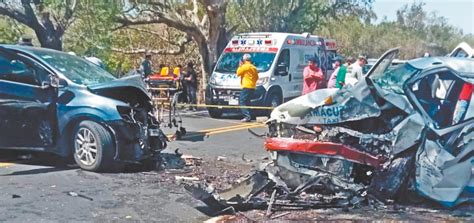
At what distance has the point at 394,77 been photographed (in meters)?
7.81

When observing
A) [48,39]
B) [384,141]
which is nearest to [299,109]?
[384,141]

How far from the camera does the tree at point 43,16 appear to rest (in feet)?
62.4

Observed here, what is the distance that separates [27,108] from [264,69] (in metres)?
9.57

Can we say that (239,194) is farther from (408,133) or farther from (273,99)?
(273,99)

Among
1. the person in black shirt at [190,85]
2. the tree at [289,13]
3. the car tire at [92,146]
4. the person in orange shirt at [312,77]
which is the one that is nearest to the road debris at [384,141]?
the car tire at [92,146]

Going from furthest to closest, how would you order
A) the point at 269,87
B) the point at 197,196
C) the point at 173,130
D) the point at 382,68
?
the point at 269,87, the point at 173,130, the point at 382,68, the point at 197,196

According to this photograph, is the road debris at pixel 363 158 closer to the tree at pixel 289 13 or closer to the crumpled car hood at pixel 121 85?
the crumpled car hood at pixel 121 85

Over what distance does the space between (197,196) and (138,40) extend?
21422mm

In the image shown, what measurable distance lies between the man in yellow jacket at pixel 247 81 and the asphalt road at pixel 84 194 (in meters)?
5.75

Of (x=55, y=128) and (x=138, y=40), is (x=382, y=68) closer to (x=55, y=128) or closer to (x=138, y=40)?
(x=55, y=128)

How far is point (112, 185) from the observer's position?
7.98 metres

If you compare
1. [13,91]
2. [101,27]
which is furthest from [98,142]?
[101,27]

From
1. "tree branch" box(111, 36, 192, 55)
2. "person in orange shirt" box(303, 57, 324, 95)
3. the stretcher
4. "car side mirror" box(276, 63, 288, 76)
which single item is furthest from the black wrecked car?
"tree branch" box(111, 36, 192, 55)

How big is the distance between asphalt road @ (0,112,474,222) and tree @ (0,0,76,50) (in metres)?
10.1
